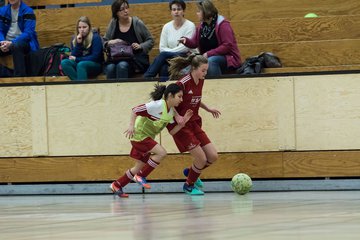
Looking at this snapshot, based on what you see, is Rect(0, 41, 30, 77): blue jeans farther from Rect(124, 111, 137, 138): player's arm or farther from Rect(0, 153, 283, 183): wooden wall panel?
Rect(124, 111, 137, 138): player's arm

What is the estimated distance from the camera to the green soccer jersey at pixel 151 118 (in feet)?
44.7

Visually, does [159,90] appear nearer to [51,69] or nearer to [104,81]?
[104,81]

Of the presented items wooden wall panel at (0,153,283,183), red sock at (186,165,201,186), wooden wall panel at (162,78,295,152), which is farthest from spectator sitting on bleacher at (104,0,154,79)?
red sock at (186,165,201,186)

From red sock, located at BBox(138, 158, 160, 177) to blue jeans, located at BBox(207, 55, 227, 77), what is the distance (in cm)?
176

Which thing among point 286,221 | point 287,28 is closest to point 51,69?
point 287,28

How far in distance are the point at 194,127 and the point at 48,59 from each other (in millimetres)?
3386

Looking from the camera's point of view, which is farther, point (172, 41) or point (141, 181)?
point (172, 41)

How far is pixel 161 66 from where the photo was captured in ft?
49.4

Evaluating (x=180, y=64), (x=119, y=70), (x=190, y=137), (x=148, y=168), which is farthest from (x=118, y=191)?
(x=119, y=70)

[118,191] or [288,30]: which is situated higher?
[288,30]

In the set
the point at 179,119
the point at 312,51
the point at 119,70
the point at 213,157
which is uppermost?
the point at 312,51

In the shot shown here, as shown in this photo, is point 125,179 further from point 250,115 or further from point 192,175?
point 250,115

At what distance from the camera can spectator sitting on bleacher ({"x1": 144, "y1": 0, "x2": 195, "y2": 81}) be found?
49.3 feet

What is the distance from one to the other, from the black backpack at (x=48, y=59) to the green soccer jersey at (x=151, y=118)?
2.62m
